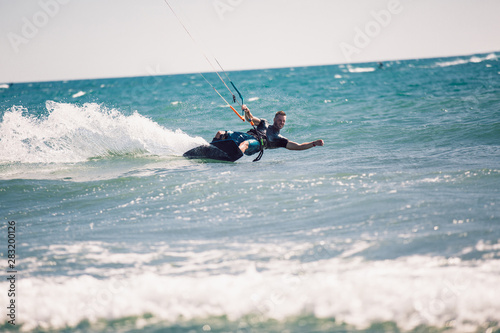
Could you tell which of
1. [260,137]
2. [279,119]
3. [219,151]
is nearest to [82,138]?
[219,151]

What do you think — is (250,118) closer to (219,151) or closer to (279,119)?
(279,119)

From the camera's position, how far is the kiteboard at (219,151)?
9.02m

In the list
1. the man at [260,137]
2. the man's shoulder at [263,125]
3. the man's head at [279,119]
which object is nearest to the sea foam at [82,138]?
the man at [260,137]

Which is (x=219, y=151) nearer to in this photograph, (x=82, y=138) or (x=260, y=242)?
(x=82, y=138)

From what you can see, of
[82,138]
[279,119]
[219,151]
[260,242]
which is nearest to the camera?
[260,242]

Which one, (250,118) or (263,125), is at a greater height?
(250,118)

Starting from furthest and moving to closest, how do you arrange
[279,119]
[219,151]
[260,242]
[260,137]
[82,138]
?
[82,138]
[260,137]
[219,151]
[279,119]
[260,242]

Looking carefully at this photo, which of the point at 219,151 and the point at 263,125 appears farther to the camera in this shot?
the point at 263,125

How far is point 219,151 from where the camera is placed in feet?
29.9

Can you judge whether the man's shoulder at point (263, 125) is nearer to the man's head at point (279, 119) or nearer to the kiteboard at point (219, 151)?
the man's head at point (279, 119)

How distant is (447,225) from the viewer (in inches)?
183

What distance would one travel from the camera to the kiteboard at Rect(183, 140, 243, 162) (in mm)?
9023

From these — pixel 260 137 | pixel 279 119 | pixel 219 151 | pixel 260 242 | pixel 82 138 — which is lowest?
pixel 260 242

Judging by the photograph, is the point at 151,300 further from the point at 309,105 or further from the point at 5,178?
the point at 309,105
